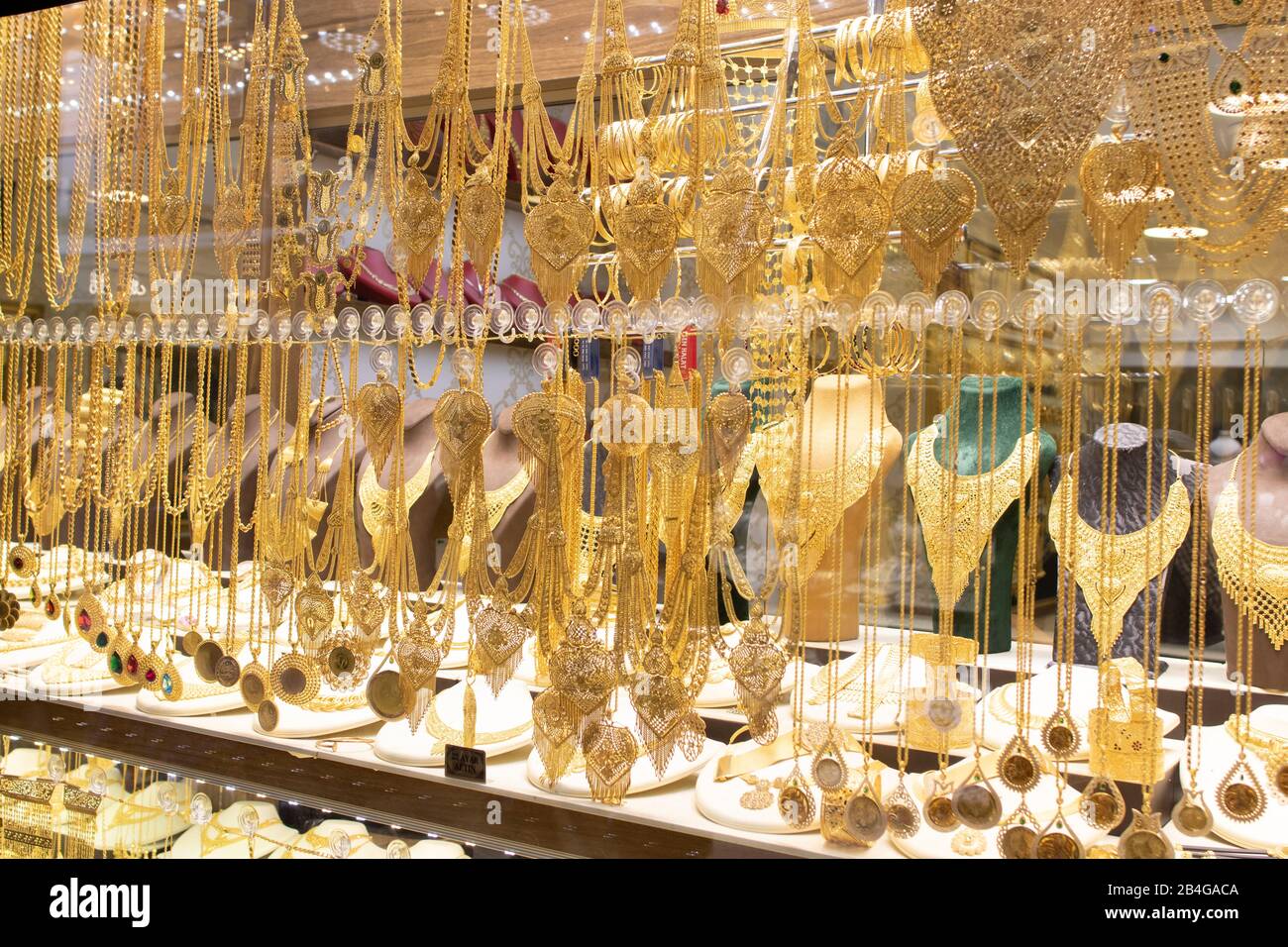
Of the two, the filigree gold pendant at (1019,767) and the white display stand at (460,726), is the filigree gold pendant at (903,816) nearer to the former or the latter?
the filigree gold pendant at (1019,767)

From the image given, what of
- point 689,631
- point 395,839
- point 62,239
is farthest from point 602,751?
point 62,239

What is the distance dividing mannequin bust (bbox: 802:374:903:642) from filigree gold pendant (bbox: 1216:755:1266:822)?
42cm

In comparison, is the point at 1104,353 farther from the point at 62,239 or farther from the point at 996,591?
the point at 62,239

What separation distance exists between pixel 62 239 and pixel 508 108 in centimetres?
94

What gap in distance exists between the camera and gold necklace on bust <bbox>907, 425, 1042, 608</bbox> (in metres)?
1.24

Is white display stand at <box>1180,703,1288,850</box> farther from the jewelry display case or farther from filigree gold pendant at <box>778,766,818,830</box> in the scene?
filigree gold pendant at <box>778,766,818,830</box>

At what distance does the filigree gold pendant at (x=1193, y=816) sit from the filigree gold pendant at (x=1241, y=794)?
0.02 m

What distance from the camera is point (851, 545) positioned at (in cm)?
137

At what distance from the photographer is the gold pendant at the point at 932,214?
1.12 metres

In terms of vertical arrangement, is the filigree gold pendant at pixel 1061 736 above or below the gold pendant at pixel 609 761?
above

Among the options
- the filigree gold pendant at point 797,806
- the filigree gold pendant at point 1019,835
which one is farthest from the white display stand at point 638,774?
the filigree gold pendant at point 1019,835

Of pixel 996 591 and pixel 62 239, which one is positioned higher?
pixel 62 239
